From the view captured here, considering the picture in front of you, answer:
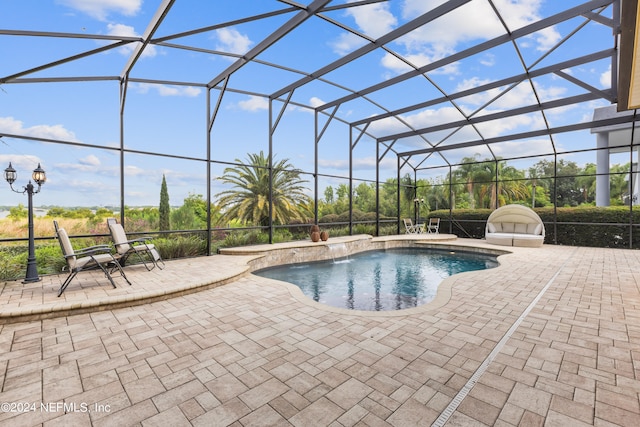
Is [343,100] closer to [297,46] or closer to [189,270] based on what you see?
[297,46]

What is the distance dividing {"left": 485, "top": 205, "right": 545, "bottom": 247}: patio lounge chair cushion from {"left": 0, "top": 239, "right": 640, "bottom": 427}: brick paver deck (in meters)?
5.55

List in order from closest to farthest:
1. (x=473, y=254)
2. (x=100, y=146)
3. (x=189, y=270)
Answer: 1. (x=189, y=270)
2. (x=100, y=146)
3. (x=473, y=254)

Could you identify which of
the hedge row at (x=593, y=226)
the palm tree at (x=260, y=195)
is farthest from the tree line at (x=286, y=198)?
the hedge row at (x=593, y=226)

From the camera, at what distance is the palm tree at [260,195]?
10.6 m

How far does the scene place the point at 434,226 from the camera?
13.3 m

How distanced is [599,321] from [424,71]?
18.6ft

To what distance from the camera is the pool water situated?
189 inches

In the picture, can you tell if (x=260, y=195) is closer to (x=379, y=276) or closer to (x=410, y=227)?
(x=379, y=276)

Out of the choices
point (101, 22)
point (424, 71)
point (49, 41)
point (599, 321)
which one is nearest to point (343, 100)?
point (424, 71)

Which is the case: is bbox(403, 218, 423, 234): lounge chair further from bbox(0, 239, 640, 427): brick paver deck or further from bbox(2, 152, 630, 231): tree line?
bbox(0, 239, 640, 427): brick paver deck

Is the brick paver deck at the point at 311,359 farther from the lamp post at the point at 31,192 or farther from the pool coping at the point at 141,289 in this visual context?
the lamp post at the point at 31,192

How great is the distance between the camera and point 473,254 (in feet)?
30.7

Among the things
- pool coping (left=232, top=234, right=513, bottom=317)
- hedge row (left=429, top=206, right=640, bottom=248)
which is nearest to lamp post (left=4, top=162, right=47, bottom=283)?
pool coping (left=232, top=234, right=513, bottom=317)

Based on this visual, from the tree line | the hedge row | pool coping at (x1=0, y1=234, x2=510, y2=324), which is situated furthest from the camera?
the hedge row
